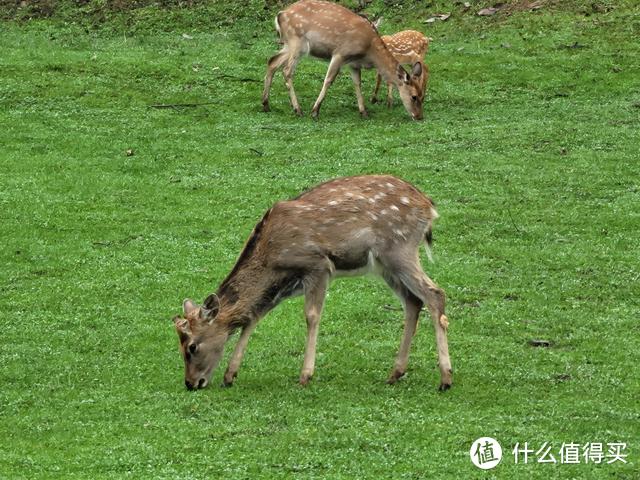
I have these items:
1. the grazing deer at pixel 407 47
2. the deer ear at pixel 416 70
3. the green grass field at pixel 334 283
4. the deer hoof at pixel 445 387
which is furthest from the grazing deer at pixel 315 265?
the grazing deer at pixel 407 47

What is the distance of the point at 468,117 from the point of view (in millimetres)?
18578

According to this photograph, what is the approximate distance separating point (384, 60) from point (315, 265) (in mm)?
9539

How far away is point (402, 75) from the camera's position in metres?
18.9

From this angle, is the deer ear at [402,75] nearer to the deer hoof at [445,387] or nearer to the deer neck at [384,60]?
the deer neck at [384,60]

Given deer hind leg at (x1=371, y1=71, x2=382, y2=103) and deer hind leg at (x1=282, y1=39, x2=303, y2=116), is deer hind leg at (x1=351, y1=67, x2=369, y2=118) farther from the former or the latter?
deer hind leg at (x1=282, y1=39, x2=303, y2=116)

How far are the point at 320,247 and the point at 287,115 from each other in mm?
9177

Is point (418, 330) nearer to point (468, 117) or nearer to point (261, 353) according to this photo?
point (261, 353)

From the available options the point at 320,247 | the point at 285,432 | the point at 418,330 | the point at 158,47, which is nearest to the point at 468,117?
the point at 158,47

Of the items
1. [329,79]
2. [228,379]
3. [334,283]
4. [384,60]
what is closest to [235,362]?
[228,379]

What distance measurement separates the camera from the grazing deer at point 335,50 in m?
18.9

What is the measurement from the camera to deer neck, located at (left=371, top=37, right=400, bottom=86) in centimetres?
1914

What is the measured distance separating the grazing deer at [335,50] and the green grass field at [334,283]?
1.28 feet

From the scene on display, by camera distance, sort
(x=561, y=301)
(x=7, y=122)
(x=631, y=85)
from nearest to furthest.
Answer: (x=561, y=301) → (x=7, y=122) → (x=631, y=85)

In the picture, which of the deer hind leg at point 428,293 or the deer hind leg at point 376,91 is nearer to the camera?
the deer hind leg at point 428,293
